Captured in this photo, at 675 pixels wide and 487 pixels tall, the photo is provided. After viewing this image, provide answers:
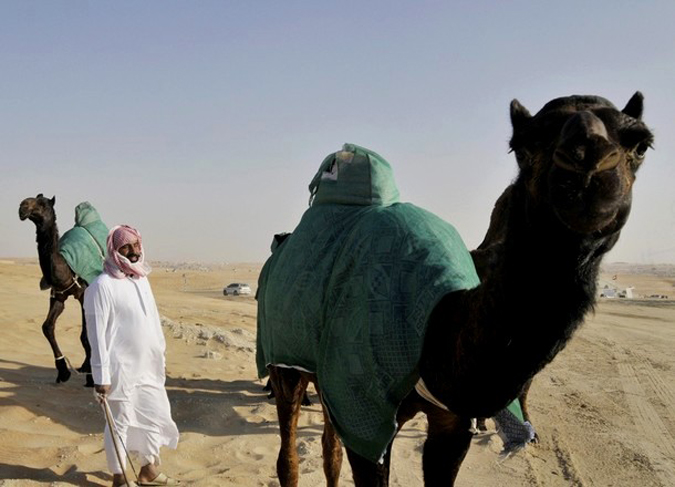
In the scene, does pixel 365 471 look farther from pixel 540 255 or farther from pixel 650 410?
pixel 650 410

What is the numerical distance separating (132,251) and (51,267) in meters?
4.89

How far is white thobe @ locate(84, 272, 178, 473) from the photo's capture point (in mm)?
5258

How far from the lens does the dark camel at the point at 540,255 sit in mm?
2029

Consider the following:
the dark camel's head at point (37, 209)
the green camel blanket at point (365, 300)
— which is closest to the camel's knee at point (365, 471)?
the green camel blanket at point (365, 300)

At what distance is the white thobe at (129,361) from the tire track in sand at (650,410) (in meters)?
4.67

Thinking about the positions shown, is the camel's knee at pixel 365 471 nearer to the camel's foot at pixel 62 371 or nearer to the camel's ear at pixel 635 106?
the camel's ear at pixel 635 106

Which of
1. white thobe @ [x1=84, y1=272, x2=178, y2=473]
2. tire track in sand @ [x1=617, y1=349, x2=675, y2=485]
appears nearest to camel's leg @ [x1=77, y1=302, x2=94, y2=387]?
white thobe @ [x1=84, y1=272, x2=178, y2=473]

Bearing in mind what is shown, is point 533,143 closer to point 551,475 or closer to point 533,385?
point 551,475

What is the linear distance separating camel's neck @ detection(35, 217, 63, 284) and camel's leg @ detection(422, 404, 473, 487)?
784cm

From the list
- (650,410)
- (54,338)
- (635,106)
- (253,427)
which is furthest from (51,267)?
(635,106)

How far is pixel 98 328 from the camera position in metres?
5.21

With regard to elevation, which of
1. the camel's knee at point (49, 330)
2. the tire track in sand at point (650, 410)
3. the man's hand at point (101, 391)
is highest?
the man's hand at point (101, 391)

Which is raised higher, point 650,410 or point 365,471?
point 365,471

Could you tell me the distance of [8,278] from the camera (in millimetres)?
29250
